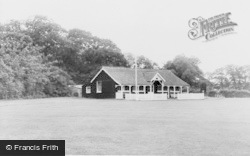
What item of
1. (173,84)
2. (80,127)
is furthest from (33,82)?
(80,127)

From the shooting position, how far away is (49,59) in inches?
1508

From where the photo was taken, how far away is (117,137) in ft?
29.0

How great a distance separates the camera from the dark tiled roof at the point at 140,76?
38688 millimetres

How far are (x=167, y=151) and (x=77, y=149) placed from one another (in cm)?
178

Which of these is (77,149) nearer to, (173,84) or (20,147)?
(20,147)

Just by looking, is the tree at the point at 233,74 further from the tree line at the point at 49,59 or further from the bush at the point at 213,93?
the bush at the point at 213,93

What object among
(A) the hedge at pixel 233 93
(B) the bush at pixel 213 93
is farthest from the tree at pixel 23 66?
(A) the hedge at pixel 233 93

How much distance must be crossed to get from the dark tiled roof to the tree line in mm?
829

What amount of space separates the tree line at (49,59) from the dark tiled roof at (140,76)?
83 centimetres

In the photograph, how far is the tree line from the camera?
3472cm

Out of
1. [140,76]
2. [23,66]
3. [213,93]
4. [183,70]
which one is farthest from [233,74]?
[23,66]

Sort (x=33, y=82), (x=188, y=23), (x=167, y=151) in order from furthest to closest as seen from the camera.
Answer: (x=33, y=82) < (x=188, y=23) < (x=167, y=151)

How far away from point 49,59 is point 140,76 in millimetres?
9922

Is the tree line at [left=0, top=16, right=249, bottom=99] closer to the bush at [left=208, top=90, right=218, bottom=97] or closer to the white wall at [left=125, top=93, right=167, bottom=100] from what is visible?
the white wall at [left=125, top=93, right=167, bottom=100]
